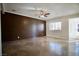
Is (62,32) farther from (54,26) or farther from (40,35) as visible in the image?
(40,35)

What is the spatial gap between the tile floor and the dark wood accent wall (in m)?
0.10

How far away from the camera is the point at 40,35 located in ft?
8.38

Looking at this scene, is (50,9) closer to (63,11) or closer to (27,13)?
(63,11)

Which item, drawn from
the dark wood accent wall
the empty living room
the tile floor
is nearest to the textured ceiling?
the empty living room

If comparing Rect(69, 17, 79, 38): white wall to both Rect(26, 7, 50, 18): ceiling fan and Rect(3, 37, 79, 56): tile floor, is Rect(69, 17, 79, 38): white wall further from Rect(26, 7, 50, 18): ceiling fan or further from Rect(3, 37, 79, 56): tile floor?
Rect(26, 7, 50, 18): ceiling fan

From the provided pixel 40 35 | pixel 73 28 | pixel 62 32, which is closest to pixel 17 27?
pixel 40 35

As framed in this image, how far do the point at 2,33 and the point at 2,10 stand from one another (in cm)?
45

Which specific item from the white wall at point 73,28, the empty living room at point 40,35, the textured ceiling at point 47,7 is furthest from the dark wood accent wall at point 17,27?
the white wall at point 73,28

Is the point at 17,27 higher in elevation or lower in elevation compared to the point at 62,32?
higher

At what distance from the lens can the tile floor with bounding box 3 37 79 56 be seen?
2.48 m

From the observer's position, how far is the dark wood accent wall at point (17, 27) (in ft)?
8.15

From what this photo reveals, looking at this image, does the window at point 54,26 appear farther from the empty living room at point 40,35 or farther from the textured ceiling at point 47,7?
the textured ceiling at point 47,7

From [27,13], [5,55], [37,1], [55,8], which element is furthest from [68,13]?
[5,55]

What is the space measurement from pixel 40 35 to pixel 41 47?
0.24m
